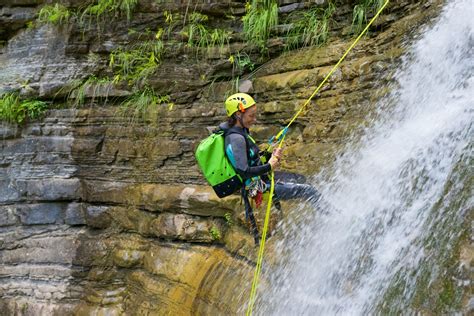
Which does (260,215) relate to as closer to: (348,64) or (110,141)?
(348,64)

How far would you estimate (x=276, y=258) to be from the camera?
5.70 metres

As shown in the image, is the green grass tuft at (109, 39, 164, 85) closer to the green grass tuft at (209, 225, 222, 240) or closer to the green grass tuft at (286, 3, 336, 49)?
the green grass tuft at (286, 3, 336, 49)

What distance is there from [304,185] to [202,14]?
372 cm

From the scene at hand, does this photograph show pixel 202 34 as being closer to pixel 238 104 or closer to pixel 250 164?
pixel 238 104

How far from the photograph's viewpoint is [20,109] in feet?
28.6

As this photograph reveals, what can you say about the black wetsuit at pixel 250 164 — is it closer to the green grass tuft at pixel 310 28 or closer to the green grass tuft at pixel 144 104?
the green grass tuft at pixel 310 28

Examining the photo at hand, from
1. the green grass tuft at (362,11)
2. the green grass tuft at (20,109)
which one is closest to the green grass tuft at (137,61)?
the green grass tuft at (20,109)

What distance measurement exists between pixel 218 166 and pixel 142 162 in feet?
9.88

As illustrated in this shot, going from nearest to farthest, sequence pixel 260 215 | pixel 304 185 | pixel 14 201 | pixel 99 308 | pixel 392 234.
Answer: pixel 392 234 < pixel 304 185 < pixel 260 215 < pixel 99 308 < pixel 14 201

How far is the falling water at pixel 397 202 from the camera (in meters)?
4.21

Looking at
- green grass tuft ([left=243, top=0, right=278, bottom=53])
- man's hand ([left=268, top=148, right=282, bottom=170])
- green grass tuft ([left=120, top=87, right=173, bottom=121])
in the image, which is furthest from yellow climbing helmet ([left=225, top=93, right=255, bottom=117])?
green grass tuft ([left=120, top=87, right=173, bottom=121])

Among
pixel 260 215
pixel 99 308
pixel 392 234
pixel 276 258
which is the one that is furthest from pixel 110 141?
pixel 392 234

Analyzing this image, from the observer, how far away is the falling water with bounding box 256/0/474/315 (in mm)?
4211

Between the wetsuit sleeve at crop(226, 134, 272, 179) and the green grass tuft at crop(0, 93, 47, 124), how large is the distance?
474 cm
